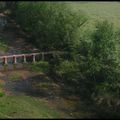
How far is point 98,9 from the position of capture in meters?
88.2

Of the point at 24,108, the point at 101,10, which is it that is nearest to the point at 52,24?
the point at 24,108

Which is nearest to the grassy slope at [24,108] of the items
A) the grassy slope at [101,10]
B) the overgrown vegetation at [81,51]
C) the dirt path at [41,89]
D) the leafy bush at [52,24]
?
the dirt path at [41,89]

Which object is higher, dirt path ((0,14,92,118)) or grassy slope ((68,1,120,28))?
grassy slope ((68,1,120,28))

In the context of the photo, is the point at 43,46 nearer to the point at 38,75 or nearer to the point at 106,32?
the point at 38,75

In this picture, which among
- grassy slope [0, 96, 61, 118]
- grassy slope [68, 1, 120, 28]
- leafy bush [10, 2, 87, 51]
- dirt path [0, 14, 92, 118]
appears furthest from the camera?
grassy slope [68, 1, 120, 28]

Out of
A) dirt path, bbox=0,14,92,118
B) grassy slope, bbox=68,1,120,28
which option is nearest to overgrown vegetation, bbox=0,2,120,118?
dirt path, bbox=0,14,92,118

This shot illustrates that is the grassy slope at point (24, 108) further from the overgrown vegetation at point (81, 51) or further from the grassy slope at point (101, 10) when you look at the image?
the grassy slope at point (101, 10)

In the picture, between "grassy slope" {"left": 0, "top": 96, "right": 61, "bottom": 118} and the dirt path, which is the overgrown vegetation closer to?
the dirt path

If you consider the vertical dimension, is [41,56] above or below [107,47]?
below

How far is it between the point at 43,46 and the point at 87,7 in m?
37.4

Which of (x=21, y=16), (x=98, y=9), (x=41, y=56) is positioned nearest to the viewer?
(x=41, y=56)

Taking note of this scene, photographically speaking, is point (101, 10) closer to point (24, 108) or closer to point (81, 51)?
point (81, 51)

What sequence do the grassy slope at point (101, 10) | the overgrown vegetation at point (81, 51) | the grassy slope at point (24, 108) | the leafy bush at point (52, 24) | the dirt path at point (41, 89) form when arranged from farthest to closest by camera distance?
the grassy slope at point (101, 10)
the leafy bush at point (52, 24)
the dirt path at point (41, 89)
the overgrown vegetation at point (81, 51)
the grassy slope at point (24, 108)

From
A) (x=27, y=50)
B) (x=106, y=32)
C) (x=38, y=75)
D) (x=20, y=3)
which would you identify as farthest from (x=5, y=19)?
(x=106, y=32)
